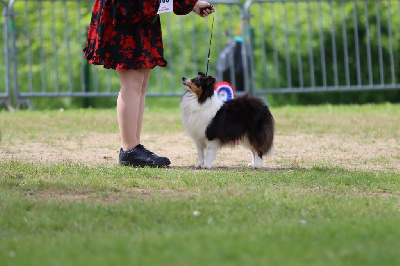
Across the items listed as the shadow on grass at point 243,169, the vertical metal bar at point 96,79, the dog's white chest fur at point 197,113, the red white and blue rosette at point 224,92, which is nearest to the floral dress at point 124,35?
the dog's white chest fur at point 197,113

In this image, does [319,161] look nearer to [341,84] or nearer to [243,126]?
A: [243,126]

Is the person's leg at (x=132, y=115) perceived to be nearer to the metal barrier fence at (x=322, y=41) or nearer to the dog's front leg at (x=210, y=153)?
the dog's front leg at (x=210, y=153)

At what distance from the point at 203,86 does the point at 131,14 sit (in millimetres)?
967

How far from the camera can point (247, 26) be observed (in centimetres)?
1377

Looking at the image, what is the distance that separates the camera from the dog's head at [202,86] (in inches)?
287

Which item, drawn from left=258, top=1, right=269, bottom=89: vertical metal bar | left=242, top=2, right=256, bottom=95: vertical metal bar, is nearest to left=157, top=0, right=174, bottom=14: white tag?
left=242, top=2, right=256, bottom=95: vertical metal bar

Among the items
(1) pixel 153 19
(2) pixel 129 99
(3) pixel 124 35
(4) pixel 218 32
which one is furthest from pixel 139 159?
(4) pixel 218 32

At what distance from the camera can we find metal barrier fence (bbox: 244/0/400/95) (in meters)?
14.4

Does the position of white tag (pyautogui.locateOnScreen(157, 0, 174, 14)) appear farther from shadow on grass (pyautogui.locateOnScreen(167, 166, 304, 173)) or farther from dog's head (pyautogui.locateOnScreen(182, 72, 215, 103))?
shadow on grass (pyautogui.locateOnScreen(167, 166, 304, 173))

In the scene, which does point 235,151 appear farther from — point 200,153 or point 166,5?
point 166,5

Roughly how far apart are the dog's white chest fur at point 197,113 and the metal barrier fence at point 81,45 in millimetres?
6412

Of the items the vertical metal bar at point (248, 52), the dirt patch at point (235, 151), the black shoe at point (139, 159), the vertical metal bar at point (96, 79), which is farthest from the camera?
the vertical metal bar at point (248, 52)

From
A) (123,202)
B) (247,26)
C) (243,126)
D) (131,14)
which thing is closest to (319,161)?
(243,126)

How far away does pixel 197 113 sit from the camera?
289 inches
